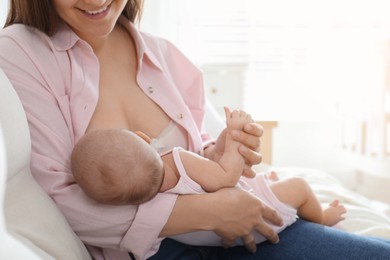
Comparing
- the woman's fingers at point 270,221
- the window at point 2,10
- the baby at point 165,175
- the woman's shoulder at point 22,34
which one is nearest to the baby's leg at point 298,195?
the baby at point 165,175

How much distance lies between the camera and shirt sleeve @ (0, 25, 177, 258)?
3.51 ft

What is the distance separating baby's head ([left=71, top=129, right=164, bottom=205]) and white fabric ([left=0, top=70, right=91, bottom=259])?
0.30 ft

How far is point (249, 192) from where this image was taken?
118cm

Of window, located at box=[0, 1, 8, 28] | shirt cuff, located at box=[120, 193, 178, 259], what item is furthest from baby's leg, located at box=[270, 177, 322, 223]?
window, located at box=[0, 1, 8, 28]

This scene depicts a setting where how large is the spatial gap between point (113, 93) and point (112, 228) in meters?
0.36

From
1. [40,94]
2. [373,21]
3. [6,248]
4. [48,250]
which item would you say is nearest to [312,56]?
[373,21]

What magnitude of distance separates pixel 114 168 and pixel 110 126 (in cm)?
19

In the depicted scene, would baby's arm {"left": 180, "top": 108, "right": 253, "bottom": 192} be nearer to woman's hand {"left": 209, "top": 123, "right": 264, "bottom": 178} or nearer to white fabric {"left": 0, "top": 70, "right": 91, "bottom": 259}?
woman's hand {"left": 209, "top": 123, "right": 264, "bottom": 178}

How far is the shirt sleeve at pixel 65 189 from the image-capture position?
3.51ft

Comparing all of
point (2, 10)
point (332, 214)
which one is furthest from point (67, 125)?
point (2, 10)

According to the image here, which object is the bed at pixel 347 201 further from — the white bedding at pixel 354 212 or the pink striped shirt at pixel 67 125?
the pink striped shirt at pixel 67 125

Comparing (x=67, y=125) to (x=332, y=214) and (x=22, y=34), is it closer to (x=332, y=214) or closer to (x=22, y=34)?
(x=22, y=34)

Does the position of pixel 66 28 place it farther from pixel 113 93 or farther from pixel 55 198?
pixel 55 198

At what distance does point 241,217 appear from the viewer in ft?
3.69
